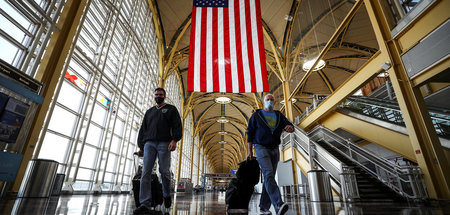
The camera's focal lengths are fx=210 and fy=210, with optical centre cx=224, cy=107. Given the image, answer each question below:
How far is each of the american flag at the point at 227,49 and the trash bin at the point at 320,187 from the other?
268 cm

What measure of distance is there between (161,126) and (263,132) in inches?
54.5

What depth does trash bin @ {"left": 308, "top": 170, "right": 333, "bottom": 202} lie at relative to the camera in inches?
202

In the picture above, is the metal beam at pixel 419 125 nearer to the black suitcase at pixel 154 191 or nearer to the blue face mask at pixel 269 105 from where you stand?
the blue face mask at pixel 269 105

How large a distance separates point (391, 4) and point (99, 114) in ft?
36.7

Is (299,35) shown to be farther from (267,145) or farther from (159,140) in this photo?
(159,140)

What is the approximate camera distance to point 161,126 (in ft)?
9.40

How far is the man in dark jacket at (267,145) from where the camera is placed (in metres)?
2.64

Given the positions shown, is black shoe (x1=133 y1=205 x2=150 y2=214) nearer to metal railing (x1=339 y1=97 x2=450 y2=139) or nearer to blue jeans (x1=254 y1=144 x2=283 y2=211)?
blue jeans (x1=254 y1=144 x2=283 y2=211)

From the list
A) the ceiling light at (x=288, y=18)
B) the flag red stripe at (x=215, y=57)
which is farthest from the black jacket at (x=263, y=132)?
the ceiling light at (x=288, y=18)

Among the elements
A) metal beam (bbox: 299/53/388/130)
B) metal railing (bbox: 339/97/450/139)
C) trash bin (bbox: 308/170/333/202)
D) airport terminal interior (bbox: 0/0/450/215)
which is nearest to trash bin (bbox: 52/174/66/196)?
airport terminal interior (bbox: 0/0/450/215)

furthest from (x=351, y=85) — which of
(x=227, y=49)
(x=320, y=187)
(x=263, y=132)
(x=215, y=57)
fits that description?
(x=263, y=132)

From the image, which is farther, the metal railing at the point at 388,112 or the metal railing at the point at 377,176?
the metal railing at the point at 388,112

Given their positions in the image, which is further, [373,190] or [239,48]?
[239,48]

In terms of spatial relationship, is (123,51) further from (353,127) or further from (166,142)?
(353,127)
